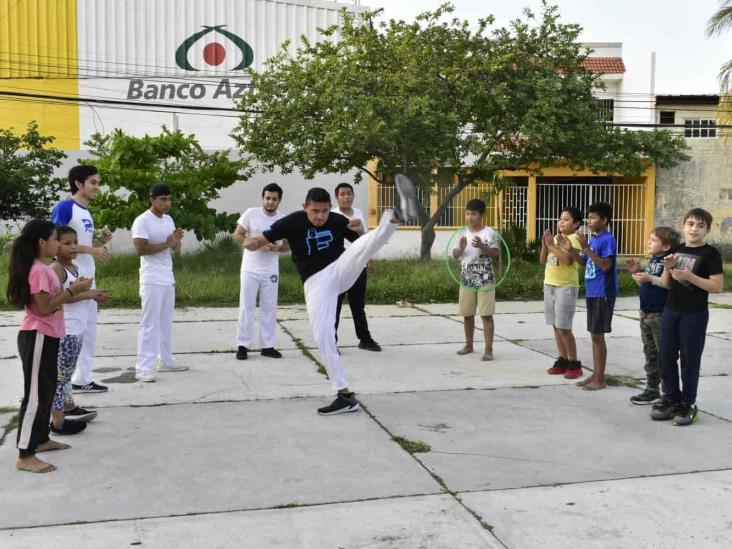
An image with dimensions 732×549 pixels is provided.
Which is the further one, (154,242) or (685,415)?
(154,242)

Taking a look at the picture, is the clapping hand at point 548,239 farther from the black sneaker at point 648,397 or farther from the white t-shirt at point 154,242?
the white t-shirt at point 154,242

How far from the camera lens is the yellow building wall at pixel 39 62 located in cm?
2602

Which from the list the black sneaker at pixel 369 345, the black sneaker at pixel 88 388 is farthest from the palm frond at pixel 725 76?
the black sneaker at pixel 88 388

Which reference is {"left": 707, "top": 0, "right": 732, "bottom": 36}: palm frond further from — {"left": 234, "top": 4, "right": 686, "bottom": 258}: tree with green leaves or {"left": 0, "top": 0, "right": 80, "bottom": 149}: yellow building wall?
{"left": 0, "top": 0, "right": 80, "bottom": 149}: yellow building wall

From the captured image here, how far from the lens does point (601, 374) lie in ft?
22.2

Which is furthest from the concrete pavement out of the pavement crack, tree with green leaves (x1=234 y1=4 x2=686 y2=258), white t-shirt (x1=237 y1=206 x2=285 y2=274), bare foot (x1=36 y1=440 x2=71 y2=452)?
tree with green leaves (x1=234 y1=4 x2=686 y2=258)

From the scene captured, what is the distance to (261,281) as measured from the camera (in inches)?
317

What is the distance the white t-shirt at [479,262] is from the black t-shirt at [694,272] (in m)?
2.60

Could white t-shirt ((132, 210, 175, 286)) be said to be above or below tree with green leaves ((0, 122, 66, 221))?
below

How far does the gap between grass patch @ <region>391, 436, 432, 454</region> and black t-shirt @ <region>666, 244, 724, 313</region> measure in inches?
78.4

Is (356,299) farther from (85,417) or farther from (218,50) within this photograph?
(218,50)

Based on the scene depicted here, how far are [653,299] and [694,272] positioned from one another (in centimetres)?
62

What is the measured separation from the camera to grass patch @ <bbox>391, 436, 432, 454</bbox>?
5027mm

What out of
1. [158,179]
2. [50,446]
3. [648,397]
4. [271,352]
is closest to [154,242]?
[271,352]
